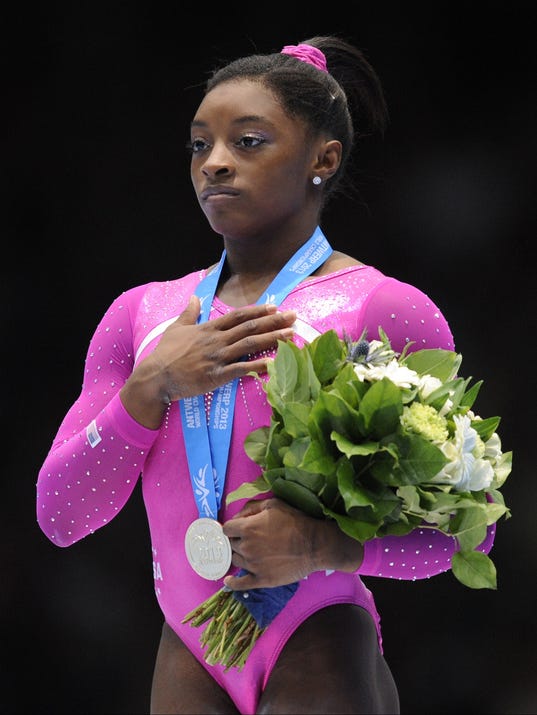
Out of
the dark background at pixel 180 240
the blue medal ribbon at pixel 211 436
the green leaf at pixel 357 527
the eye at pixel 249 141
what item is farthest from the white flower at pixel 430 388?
the dark background at pixel 180 240

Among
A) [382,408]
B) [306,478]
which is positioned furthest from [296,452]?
[382,408]

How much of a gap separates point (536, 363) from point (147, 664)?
1.36 meters

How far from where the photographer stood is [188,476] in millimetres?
2074

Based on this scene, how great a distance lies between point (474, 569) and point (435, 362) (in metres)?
0.34

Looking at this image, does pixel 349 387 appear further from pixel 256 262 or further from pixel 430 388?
pixel 256 262

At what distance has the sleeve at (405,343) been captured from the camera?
6.34ft

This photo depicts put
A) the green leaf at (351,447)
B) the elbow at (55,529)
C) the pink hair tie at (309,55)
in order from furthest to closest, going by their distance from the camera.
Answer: the pink hair tie at (309,55) → the elbow at (55,529) → the green leaf at (351,447)

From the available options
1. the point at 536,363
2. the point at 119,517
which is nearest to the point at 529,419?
the point at 536,363

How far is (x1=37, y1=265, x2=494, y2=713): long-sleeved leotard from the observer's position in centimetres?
198

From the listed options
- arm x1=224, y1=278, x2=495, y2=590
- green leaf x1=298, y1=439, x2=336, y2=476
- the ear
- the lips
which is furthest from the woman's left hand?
the ear

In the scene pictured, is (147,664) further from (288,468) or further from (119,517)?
(288,468)

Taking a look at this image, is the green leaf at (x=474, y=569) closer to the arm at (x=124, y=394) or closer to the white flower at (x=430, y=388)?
the white flower at (x=430, y=388)

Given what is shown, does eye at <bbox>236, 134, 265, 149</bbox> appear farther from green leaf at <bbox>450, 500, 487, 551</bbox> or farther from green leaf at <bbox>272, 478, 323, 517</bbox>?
green leaf at <bbox>450, 500, 487, 551</bbox>

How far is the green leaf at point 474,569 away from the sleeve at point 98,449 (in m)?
0.58
